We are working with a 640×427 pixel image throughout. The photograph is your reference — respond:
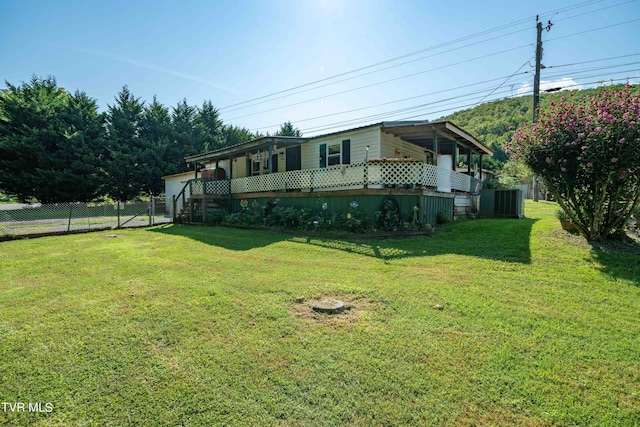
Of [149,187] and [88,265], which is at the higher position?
[149,187]

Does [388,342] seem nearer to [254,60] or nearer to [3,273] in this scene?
[3,273]

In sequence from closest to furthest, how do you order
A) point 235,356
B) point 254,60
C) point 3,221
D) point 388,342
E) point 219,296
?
point 235,356, point 388,342, point 219,296, point 3,221, point 254,60

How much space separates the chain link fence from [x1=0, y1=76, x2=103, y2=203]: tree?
45.4 ft

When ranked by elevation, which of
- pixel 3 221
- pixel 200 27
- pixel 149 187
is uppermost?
pixel 200 27

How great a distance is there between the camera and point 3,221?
10195 mm

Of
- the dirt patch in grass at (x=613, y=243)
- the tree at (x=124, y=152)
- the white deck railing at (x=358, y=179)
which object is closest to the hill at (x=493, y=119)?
the white deck railing at (x=358, y=179)

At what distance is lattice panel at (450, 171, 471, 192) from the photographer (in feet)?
42.1

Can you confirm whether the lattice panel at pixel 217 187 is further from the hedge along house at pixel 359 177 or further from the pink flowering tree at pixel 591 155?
the pink flowering tree at pixel 591 155

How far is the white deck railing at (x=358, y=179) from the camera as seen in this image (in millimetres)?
10297

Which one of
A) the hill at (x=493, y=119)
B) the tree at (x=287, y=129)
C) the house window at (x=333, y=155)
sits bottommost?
the house window at (x=333, y=155)

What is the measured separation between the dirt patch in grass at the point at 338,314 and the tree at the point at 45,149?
2786cm

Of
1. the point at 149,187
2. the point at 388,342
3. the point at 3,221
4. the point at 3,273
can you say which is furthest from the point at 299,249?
the point at 149,187

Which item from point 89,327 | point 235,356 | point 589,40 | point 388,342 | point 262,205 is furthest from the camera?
point 589,40

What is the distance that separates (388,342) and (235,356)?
150cm
